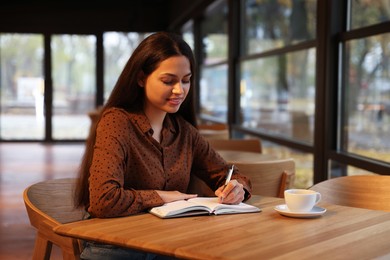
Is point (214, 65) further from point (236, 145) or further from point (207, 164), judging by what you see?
point (207, 164)

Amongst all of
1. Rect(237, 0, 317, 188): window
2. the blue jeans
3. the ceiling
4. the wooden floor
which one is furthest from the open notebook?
the ceiling

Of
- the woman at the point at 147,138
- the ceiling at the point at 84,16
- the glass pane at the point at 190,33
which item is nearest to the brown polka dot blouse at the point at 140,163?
the woman at the point at 147,138

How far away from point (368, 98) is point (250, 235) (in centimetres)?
247

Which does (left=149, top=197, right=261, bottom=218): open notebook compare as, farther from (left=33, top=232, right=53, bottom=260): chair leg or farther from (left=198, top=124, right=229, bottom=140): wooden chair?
(left=198, top=124, right=229, bottom=140): wooden chair

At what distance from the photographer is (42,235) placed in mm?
1690

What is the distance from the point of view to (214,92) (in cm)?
784

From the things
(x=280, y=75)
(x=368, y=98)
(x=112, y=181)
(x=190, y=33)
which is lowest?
(x=112, y=181)

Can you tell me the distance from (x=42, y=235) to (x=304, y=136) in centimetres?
319

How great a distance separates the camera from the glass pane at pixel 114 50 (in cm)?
1102

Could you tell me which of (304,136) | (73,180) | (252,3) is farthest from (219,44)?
(73,180)

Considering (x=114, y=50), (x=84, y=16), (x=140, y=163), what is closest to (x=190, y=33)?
(x=114, y=50)

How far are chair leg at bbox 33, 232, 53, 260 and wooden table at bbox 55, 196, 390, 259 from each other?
32 centimetres

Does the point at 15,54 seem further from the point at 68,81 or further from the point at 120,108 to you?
the point at 120,108

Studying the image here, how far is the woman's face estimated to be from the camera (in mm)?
1739
